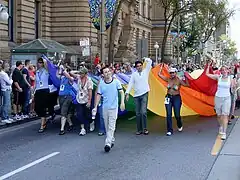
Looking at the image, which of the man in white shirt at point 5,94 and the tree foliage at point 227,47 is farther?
the tree foliage at point 227,47

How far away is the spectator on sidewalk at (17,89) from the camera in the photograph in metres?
15.2

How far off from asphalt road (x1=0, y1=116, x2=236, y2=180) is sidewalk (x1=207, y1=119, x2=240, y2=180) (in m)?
0.15

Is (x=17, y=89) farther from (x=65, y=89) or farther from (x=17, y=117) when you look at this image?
(x=65, y=89)

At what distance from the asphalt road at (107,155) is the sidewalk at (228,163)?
152 millimetres

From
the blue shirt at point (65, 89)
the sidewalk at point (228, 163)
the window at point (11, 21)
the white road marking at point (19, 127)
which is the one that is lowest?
the white road marking at point (19, 127)

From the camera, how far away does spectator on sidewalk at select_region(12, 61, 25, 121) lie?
15203 mm

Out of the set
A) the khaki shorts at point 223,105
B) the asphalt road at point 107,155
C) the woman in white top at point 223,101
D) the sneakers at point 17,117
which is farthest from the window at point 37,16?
the khaki shorts at point 223,105

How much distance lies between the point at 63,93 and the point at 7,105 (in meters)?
2.57

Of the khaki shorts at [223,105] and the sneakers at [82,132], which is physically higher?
the khaki shorts at [223,105]

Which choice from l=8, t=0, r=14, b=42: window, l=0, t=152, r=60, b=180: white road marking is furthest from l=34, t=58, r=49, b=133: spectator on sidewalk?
l=8, t=0, r=14, b=42: window

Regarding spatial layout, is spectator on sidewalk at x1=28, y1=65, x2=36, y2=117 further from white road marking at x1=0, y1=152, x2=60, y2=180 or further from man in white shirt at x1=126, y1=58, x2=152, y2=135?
white road marking at x1=0, y1=152, x2=60, y2=180

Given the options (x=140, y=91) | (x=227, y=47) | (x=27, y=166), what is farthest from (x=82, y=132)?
(x=227, y=47)

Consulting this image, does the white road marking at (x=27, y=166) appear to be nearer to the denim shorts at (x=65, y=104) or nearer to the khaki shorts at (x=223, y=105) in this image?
the denim shorts at (x=65, y=104)

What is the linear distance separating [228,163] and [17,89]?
8281mm
